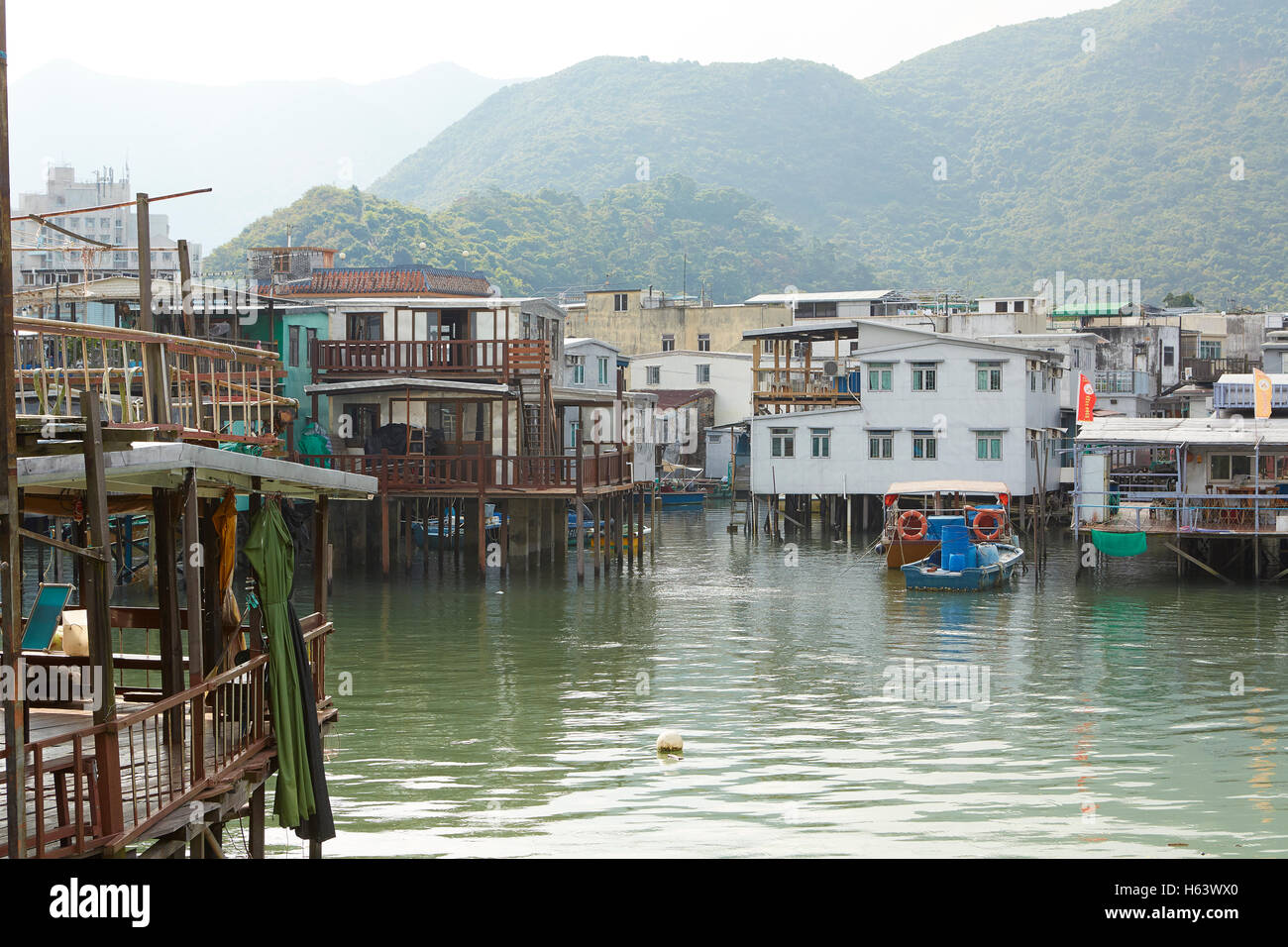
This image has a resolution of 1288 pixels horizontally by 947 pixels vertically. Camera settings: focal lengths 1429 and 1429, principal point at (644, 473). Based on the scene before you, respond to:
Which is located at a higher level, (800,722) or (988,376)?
(988,376)

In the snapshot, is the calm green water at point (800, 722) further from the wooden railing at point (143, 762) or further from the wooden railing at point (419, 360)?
the wooden railing at point (419, 360)

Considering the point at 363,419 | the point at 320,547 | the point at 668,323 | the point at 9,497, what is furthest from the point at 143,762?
the point at 668,323

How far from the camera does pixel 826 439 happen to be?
55.6m

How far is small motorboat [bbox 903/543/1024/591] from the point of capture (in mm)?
39031

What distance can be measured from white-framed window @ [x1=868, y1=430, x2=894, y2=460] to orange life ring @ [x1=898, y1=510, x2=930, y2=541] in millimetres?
8871

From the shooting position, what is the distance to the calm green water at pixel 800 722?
1597 cm

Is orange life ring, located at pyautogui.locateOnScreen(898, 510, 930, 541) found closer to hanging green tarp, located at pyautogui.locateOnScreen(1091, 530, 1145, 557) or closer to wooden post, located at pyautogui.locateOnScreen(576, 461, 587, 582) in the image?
hanging green tarp, located at pyautogui.locateOnScreen(1091, 530, 1145, 557)

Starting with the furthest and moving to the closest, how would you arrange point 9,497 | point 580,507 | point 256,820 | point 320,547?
point 580,507 < point 320,547 < point 256,820 < point 9,497

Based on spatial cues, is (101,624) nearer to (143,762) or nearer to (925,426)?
(143,762)

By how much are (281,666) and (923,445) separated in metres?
44.9

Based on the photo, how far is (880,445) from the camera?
54.8 metres

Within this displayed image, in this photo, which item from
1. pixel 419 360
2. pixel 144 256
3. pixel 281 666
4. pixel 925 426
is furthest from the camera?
pixel 925 426

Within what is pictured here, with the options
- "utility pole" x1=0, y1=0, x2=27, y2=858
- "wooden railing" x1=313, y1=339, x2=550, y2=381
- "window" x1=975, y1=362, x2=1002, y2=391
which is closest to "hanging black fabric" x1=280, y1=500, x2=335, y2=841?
"utility pole" x1=0, y1=0, x2=27, y2=858
